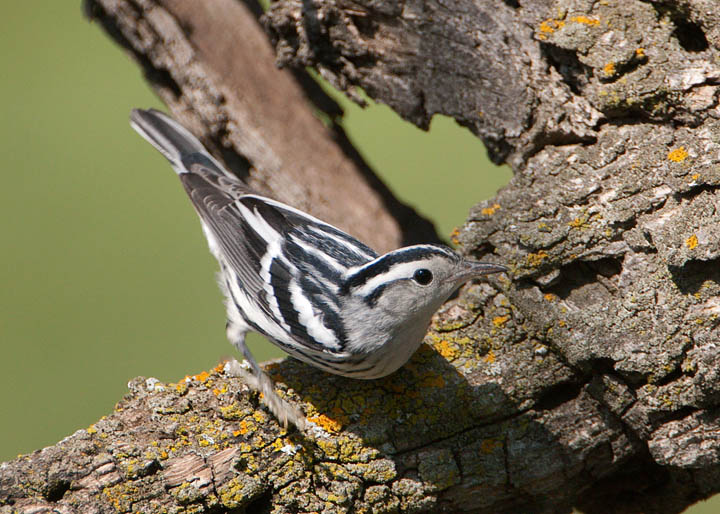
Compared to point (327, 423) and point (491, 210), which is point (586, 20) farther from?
point (327, 423)

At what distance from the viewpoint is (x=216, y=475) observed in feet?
7.55

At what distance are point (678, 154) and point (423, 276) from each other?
3.30 feet

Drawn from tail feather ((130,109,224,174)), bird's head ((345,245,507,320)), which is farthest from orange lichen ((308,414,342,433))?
tail feather ((130,109,224,174))

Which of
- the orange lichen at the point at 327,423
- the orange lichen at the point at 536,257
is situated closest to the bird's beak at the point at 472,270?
the orange lichen at the point at 536,257

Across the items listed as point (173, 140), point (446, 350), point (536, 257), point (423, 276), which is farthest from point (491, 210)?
point (173, 140)

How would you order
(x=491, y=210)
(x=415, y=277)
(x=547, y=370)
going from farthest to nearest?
1. (x=491, y=210)
2. (x=415, y=277)
3. (x=547, y=370)

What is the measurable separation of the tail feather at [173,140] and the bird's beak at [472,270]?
1614mm

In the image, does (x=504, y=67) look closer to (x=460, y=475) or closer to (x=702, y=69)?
(x=702, y=69)

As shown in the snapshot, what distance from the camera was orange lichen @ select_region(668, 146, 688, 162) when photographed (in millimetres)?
2418

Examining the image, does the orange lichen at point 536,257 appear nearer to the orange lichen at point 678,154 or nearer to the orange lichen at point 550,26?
the orange lichen at point 678,154

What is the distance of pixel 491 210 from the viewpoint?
2818mm

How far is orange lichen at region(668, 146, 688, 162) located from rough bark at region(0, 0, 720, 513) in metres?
0.02

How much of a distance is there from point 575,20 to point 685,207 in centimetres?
87

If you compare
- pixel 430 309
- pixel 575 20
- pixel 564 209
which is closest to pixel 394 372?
pixel 430 309
